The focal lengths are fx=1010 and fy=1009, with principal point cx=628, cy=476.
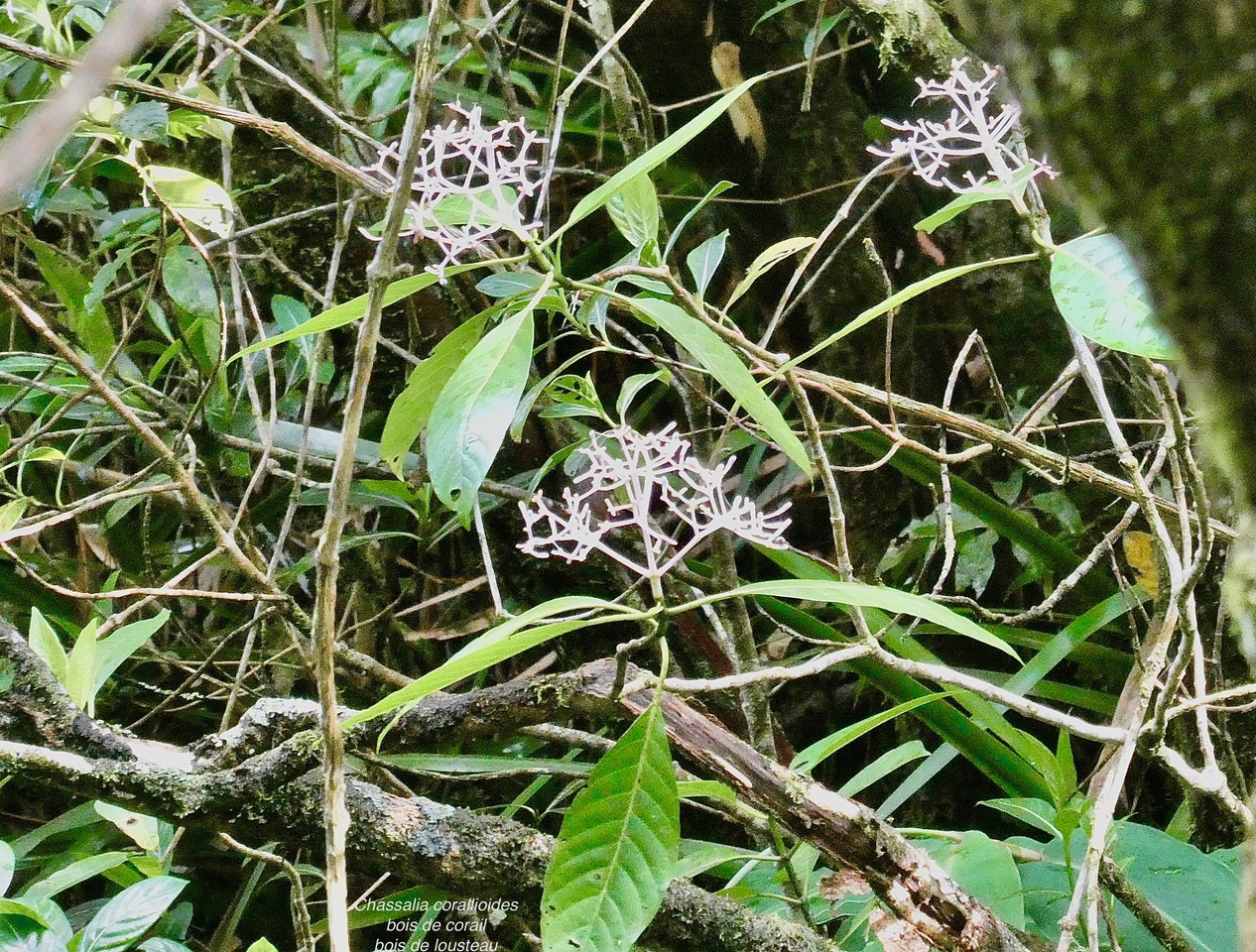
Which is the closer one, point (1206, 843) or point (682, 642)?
point (1206, 843)

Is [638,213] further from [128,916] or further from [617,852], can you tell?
[128,916]

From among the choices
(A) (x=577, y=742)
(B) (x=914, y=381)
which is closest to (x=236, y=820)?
(A) (x=577, y=742)

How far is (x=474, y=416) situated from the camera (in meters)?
0.55

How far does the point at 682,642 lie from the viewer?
43.0 inches

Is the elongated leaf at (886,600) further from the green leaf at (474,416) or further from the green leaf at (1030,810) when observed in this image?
the green leaf at (1030,810)

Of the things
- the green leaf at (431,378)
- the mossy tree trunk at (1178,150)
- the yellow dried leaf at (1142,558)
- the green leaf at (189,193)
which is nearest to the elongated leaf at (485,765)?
the green leaf at (431,378)

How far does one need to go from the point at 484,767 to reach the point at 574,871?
1.54 feet

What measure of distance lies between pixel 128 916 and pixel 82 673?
193mm

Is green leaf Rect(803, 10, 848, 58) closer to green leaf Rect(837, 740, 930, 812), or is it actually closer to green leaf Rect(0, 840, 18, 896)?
green leaf Rect(837, 740, 930, 812)

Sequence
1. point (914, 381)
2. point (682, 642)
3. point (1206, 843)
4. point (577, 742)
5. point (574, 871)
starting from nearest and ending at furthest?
1. point (574, 871)
2. point (577, 742)
3. point (1206, 843)
4. point (682, 642)
5. point (914, 381)

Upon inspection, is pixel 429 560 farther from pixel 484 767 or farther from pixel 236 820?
pixel 236 820

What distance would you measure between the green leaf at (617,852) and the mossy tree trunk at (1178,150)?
40cm

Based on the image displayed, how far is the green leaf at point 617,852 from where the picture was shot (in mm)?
535

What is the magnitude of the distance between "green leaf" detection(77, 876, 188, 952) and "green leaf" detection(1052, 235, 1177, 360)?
0.72 meters
